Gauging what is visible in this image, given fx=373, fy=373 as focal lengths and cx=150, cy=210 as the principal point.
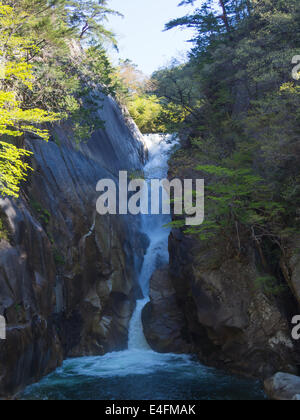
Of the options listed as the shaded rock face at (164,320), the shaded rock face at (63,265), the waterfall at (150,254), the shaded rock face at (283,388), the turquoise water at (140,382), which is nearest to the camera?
the shaded rock face at (283,388)

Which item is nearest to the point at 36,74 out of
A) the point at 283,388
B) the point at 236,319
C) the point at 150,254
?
the point at 150,254

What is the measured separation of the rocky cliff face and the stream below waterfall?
60 cm

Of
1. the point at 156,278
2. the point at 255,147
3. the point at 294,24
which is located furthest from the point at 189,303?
the point at 294,24

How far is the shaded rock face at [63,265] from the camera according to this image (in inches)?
369

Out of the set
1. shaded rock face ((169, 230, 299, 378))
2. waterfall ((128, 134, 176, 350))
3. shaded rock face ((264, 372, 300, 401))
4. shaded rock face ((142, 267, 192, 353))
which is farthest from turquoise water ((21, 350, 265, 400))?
waterfall ((128, 134, 176, 350))

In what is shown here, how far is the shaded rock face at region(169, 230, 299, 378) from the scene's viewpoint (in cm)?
1073

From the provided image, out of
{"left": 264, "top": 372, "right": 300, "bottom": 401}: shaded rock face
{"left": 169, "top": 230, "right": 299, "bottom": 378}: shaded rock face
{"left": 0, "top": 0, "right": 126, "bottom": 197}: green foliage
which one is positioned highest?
{"left": 0, "top": 0, "right": 126, "bottom": 197}: green foliage

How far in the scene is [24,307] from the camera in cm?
955

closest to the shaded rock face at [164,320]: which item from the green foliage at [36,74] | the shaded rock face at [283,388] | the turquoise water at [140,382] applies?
the turquoise water at [140,382]

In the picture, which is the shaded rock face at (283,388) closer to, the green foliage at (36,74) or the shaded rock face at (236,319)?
the shaded rock face at (236,319)

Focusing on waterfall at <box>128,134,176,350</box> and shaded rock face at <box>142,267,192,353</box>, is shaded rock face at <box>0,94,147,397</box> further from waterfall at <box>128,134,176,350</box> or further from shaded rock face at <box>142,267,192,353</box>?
shaded rock face at <box>142,267,192,353</box>

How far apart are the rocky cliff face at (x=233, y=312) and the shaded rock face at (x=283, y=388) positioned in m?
1.33
